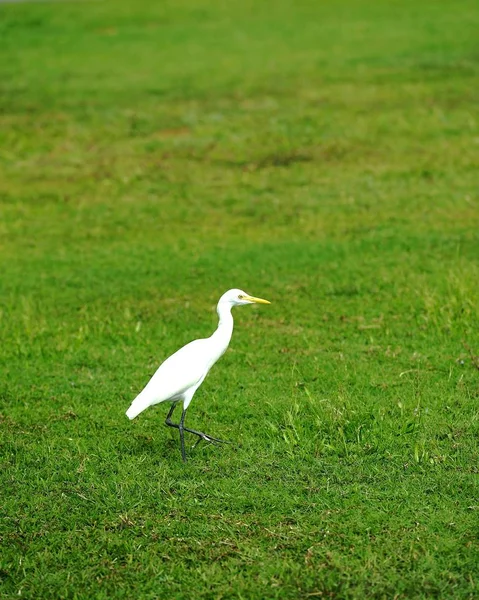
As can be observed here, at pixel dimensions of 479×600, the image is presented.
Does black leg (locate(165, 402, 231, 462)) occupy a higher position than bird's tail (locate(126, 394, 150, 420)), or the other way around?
bird's tail (locate(126, 394, 150, 420))

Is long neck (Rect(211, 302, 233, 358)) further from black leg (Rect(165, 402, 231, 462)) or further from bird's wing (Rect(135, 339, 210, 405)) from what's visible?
black leg (Rect(165, 402, 231, 462))

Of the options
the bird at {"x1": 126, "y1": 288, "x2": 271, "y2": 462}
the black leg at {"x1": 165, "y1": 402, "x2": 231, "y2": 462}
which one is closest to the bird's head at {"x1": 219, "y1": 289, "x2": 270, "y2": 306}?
the bird at {"x1": 126, "y1": 288, "x2": 271, "y2": 462}

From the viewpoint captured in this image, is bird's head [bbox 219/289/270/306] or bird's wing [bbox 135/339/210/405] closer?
bird's wing [bbox 135/339/210/405]

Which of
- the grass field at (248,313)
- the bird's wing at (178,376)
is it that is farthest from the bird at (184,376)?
the grass field at (248,313)

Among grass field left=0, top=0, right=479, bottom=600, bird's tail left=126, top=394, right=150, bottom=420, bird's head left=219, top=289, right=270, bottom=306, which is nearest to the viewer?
grass field left=0, top=0, right=479, bottom=600

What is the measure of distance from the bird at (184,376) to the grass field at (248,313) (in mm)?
332

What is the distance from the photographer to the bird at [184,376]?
214 inches

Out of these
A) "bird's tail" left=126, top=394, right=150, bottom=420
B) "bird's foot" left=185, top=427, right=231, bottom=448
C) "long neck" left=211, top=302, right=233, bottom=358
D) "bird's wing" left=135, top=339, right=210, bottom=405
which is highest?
"long neck" left=211, top=302, right=233, bottom=358

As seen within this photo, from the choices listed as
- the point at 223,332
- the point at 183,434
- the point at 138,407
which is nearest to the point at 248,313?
the point at 223,332

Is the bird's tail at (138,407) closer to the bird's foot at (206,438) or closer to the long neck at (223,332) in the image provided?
the bird's foot at (206,438)

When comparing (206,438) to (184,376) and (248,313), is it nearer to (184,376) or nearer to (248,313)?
(184,376)

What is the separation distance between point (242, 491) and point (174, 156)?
8303 millimetres

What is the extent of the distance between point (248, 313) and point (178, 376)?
9.33ft

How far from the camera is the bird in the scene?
544 centimetres
